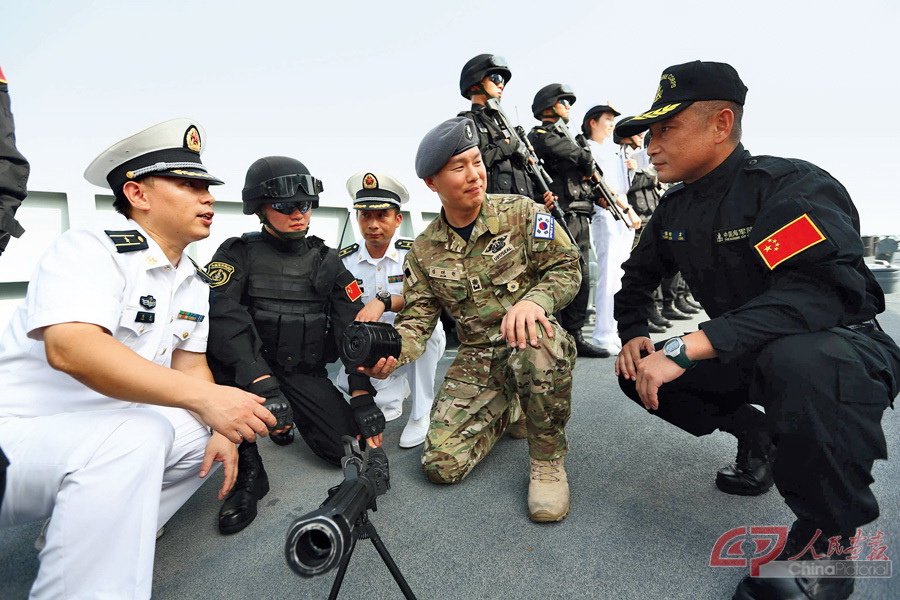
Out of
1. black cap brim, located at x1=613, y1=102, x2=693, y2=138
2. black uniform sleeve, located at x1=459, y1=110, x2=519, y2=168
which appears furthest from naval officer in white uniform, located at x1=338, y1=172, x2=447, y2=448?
black cap brim, located at x1=613, y1=102, x2=693, y2=138

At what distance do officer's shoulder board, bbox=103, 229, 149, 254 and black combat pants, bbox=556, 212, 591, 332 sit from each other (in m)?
2.70

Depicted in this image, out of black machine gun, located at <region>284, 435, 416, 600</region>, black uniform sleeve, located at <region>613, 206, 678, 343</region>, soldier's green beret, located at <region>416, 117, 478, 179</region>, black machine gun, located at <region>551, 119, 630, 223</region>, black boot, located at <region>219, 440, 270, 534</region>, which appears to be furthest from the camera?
black machine gun, located at <region>551, 119, 630, 223</region>

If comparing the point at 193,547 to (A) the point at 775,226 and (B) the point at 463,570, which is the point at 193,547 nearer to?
(B) the point at 463,570

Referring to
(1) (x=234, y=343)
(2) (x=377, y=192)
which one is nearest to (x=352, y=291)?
(1) (x=234, y=343)

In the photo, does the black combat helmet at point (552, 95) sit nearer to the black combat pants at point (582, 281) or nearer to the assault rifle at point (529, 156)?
the assault rifle at point (529, 156)

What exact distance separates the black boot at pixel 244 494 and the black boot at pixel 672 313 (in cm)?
428

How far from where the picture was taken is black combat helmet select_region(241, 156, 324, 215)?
2133mm

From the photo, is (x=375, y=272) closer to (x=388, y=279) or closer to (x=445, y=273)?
(x=388, y=279)

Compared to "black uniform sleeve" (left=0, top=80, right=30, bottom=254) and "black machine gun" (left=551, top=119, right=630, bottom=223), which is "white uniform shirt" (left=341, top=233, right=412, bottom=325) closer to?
"black uniform sleeve" (left=0, top=80, right=30, bottom=254)

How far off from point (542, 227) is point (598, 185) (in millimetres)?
2328

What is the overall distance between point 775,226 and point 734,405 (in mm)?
649

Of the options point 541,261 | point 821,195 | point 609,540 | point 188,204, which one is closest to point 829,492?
point 609,540

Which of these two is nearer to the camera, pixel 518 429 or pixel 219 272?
pixel 219 272

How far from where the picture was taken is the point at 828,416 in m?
1.08
